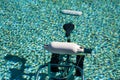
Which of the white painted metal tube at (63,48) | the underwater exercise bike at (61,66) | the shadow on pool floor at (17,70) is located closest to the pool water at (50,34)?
the shadow on pool floor at (17,70)

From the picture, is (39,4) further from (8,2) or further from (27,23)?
(27,23)

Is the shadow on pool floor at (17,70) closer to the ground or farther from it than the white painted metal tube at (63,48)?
closer to the ground

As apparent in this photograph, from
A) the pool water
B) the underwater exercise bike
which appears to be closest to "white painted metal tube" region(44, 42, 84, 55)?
the underwater exercise bike

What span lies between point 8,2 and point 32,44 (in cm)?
380

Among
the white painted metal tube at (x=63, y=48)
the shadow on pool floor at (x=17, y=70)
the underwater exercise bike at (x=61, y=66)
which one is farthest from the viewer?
the shadow on pool floor at (x=17, y=70)

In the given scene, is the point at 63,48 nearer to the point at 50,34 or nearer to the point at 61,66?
the point at 61,66

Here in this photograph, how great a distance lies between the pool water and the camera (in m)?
6.32

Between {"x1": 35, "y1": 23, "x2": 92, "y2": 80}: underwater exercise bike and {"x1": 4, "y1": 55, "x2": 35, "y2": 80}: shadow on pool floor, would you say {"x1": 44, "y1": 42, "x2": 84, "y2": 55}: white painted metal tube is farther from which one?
{"x1": 4, "y1": 55, "x2": 35, "y2": 80}: shadow on pool floor

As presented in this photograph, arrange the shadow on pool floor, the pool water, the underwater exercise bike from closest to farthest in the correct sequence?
the underwater exercise bike, the shadow on pool floor, the pool water

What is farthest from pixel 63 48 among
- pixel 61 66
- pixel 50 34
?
pixel 50 34

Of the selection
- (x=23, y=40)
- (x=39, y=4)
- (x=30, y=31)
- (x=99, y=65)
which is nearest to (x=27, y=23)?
(x=30, y=31)

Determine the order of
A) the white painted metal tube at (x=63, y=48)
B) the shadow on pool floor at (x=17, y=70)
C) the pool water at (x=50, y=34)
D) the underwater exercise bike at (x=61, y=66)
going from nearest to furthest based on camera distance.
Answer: the white painted metal tube at (x=63, y=48) < the underwater exercise bike at (x=61, y=66) < the shadow on pool floor at (x=17, y=70) < the pool water at (x=50, y=34)

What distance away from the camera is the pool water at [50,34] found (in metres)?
6.32

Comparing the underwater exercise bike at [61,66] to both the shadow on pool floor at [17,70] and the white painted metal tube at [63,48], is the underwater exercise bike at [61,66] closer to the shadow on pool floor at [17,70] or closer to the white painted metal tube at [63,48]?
the white painted metal tube at [63,48]
